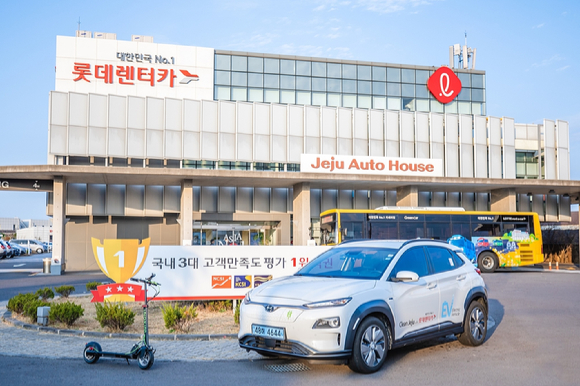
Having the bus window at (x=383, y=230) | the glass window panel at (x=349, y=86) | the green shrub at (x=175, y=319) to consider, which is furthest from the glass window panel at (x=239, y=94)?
the green shrub at (x=175, y=319)

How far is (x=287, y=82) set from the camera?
39344 millimetres

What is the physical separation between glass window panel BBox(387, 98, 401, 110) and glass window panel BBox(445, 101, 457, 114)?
3.98 meters

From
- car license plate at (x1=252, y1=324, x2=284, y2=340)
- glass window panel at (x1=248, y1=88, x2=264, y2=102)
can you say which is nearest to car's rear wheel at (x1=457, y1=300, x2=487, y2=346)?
car license plate at (x1=252, y1=324, x2=284, y2=340)

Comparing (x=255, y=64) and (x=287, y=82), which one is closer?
(x=255, y=64)

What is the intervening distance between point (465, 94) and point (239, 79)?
59.4 feet

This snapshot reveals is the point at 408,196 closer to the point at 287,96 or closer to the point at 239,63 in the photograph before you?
the point at 287,96

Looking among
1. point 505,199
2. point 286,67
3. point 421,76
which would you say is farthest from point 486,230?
point 286,67

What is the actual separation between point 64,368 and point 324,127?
2999 cm

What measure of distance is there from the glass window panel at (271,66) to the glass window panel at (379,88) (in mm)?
7413

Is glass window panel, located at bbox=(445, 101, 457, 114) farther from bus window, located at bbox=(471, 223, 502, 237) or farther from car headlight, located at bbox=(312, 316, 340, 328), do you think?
car headlight, located at bbox=(312, 316, 340, 328)

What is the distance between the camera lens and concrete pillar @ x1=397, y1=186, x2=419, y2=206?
32.5 meters

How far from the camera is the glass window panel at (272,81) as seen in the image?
38.9 metres

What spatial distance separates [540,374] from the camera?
7.28 metres

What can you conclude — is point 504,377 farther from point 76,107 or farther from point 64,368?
point 76,107
